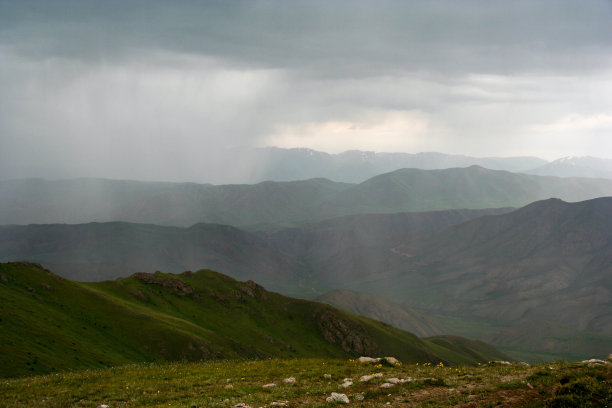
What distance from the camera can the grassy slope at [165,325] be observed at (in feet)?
218

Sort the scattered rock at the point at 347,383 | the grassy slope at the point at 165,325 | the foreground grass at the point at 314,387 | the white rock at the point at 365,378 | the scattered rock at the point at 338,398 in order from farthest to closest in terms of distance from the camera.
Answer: the grassy slope at the point at 165,325, the white rock at the point at 365,378, the scattered rock at the point at 347,383, the scattered rock at the point at 338,398, the foreground grass at the point at 314,387

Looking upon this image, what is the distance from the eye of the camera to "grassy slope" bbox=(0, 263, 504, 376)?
6644 centimetres

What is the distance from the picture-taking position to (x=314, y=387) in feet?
80.5

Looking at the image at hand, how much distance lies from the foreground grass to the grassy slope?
32.2 metres

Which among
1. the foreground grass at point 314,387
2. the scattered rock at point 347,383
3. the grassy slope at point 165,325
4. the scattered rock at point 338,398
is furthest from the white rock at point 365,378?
the grassy slope at point 165,325

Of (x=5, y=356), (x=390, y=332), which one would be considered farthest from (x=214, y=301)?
(x=5, y=356)

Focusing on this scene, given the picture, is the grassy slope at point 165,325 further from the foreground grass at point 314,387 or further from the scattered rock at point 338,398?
the scattered rock at point 338,398

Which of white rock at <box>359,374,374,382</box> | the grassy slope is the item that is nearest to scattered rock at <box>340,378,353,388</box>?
white rock at <box>359,374,374,382</box>

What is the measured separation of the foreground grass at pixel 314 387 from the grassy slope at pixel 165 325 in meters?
32.2

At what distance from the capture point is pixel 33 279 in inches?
3597

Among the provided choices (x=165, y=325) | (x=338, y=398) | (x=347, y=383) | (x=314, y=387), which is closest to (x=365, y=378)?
(x=347, y=383)

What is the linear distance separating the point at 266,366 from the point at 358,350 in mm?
132276

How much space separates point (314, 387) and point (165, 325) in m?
87.1

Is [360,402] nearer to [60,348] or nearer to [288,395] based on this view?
[288,395]
